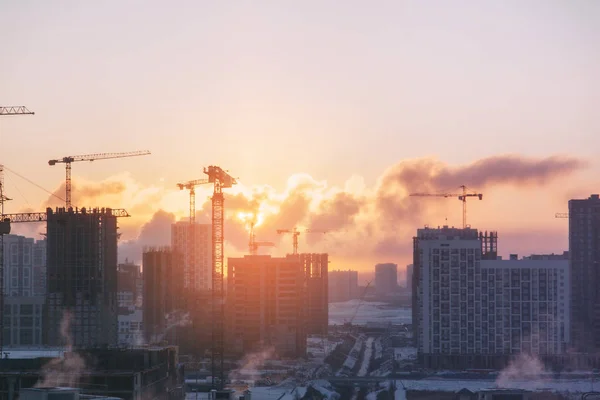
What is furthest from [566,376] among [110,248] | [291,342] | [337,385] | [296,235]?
[296,235]

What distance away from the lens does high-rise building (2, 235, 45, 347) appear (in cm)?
8575

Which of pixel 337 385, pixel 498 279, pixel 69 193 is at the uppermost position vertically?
pixel 69 193

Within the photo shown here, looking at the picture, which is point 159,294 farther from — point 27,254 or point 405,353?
point 27,254

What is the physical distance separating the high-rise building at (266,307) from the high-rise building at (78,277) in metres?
14.6

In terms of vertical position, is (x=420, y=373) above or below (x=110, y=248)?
below

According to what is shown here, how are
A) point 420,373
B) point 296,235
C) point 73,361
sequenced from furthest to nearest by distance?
point 296,235
point 420,373
point 73,361

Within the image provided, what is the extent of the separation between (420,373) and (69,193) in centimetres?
2824

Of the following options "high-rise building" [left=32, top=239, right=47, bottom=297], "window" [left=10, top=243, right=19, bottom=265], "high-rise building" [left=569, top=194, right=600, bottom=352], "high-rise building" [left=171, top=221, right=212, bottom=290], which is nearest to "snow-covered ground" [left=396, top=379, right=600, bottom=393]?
"high-rise building" [left=569, top=194, right=600, bottom=352]

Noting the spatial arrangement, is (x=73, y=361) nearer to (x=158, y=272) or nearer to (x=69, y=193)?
(x=69, y=193)

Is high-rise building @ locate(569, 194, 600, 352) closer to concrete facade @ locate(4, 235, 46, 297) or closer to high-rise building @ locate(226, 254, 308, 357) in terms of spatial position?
high-rise building @ locate(226, 254, 308, 357)

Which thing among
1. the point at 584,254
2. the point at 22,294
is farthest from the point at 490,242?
the point at 22,294

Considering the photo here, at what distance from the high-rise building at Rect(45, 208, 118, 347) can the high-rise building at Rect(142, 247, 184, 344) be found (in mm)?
11440

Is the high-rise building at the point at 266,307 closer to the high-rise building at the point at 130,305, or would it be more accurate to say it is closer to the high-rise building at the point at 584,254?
the high-rise building at the point at 130,305

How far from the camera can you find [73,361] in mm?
44531
